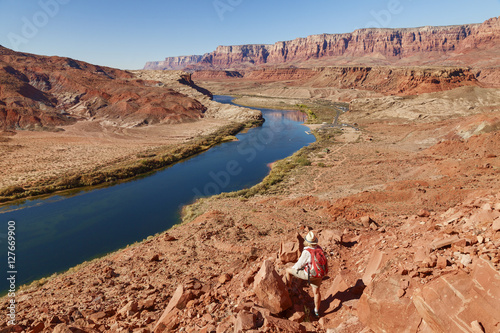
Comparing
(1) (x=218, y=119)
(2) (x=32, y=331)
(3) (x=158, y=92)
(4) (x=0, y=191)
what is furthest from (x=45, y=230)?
(3) (x=158, y=92)

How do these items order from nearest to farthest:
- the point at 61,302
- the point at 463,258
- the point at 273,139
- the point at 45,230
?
1. the point at 463,258
2. the point at 61,302
3. the point at 45,230
4. the point at 273,139

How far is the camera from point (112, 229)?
2197 centimetres

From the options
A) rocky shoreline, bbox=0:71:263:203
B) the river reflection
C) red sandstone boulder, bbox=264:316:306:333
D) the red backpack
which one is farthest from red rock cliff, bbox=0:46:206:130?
red sandstone boulder, bbox=264:316:306:333

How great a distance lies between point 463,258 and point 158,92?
8892 centimetres

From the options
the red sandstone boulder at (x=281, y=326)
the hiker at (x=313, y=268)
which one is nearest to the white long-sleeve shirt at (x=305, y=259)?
the hiker at (x=313, y=268)

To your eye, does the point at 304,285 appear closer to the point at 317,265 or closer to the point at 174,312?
the point at 317,265

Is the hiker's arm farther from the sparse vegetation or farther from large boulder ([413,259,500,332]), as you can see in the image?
the sparse vegetation

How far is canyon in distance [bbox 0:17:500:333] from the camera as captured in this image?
16.3ft

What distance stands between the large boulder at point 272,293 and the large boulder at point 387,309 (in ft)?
5.05

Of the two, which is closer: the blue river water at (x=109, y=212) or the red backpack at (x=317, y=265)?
the red backpack at (x=317, y=265)

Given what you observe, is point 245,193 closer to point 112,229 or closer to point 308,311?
point 112,229

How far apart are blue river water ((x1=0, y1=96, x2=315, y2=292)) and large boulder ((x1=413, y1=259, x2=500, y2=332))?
20.1 m

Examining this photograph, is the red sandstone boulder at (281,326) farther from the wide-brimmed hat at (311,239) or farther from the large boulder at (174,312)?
the large boulder at (174,312)

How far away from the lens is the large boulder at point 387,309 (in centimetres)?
452
